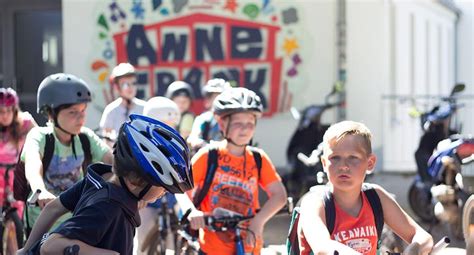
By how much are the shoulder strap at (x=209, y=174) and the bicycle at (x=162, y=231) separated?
1.59 m

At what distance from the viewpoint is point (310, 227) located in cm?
381

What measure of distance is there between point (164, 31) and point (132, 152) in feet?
39.5

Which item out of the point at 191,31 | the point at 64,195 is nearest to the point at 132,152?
the point at 64,195

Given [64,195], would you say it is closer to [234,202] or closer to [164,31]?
[234,202]

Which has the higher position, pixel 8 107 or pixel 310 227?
pixel 8 107

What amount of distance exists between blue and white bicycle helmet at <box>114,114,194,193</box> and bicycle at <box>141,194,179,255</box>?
387 centimetres

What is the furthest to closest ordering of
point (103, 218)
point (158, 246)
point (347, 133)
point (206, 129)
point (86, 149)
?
point (206, 129), point (158, 246), point (86, 149), point (347, 133), point (103, 218)

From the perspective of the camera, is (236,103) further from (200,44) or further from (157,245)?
(200,44)

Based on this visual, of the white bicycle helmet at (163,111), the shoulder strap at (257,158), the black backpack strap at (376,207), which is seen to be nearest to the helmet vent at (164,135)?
the black backpack strap at (376,207)

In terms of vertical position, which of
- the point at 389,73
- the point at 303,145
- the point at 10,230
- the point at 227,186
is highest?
the point at 389,73

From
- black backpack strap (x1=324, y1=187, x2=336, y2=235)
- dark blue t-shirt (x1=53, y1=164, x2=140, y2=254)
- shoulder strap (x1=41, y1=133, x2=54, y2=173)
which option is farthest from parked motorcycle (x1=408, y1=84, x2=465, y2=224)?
dark blue t-shirt (x1=53, y1=164, x2=140, y2=254)

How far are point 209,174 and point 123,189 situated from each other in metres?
2.37

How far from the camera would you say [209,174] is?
5.70 metres

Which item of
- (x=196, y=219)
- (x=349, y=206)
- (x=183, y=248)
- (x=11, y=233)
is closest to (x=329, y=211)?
(x=349, y=206)
